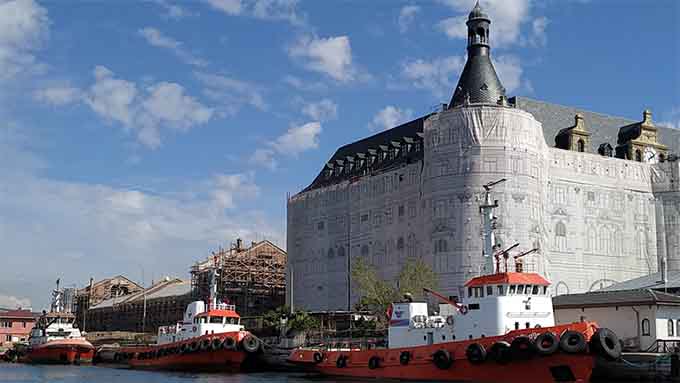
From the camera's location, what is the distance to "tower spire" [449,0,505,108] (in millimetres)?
78312

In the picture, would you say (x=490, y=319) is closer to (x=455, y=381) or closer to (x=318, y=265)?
(x=455, y=381)

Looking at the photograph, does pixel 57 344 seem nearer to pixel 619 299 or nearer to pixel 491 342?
pixel 491 342

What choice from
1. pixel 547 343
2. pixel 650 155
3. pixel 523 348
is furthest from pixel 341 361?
pixel 650 155

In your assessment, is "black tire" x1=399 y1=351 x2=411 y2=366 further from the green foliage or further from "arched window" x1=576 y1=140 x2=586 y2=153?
"arched window" x1=576 y1=140 x2=586 y2=153

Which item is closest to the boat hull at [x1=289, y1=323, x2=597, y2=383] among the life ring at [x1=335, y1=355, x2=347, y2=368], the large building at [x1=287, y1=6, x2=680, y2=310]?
the life ring at [x1=335, y1=355, x2=347, y2=368]

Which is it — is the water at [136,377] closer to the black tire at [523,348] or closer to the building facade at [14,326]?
the black tire at [523,348]

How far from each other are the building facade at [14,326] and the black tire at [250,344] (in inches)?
2201

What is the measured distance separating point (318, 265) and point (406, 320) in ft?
152

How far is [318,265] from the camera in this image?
95.1m

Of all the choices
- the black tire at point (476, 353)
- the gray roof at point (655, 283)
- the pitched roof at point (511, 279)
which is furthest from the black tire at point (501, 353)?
the gray roof at point (655, 283)

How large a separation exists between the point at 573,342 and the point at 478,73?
42.9 m

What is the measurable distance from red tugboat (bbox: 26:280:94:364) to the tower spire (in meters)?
41.1

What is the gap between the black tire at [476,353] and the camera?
42938 mm

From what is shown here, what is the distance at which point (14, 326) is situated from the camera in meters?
107
